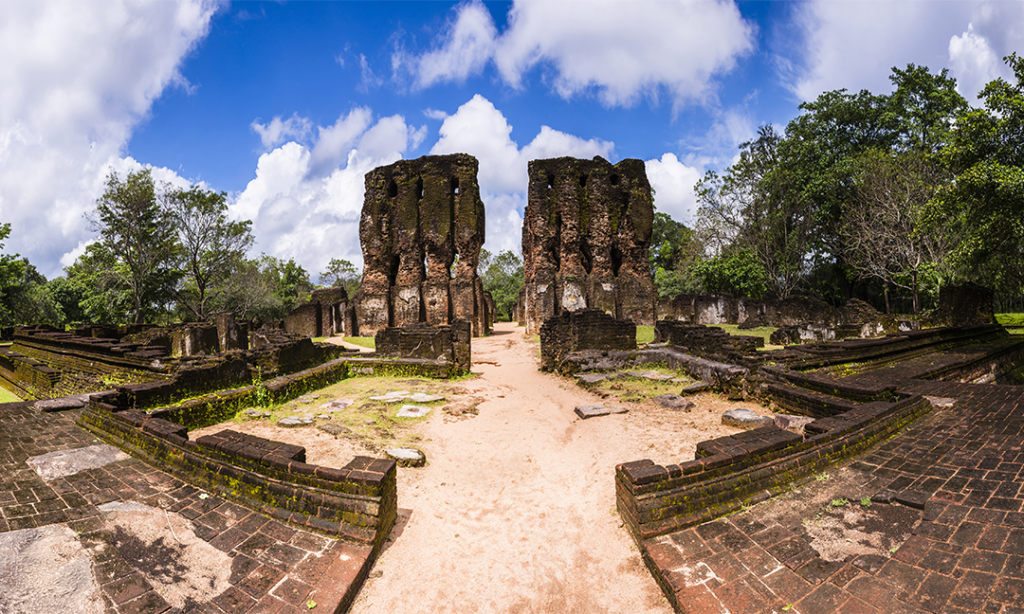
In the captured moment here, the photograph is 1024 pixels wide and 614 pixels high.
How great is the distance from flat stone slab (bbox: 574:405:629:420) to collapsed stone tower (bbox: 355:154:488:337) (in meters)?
15.9

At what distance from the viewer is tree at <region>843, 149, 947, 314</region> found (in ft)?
65.5

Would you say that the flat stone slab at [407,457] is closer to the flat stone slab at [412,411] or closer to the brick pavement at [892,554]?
the flat stone slab at [412,411]

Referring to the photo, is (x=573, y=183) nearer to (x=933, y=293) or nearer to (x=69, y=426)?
(x=933, y=293)

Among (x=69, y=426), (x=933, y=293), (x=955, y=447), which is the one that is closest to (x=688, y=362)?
(x=955, y=447)

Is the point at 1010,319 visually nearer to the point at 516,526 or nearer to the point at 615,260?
the point at 615,260

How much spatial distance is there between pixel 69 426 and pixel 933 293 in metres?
29.3

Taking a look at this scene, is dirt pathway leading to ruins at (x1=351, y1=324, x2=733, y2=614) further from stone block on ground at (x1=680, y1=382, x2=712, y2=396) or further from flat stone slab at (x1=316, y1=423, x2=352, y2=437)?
stone block on ground at (x1=680, y1=382, x2=712, y2=396)

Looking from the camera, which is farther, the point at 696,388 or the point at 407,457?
the point at 696,388

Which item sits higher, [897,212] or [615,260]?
[897,212]

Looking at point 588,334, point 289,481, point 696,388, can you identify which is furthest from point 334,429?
point 588,334

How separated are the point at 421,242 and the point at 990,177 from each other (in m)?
21.9

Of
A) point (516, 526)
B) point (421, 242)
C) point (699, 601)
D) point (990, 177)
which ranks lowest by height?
point (516, 526)

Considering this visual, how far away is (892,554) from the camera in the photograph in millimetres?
2867

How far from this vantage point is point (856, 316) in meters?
17.0
